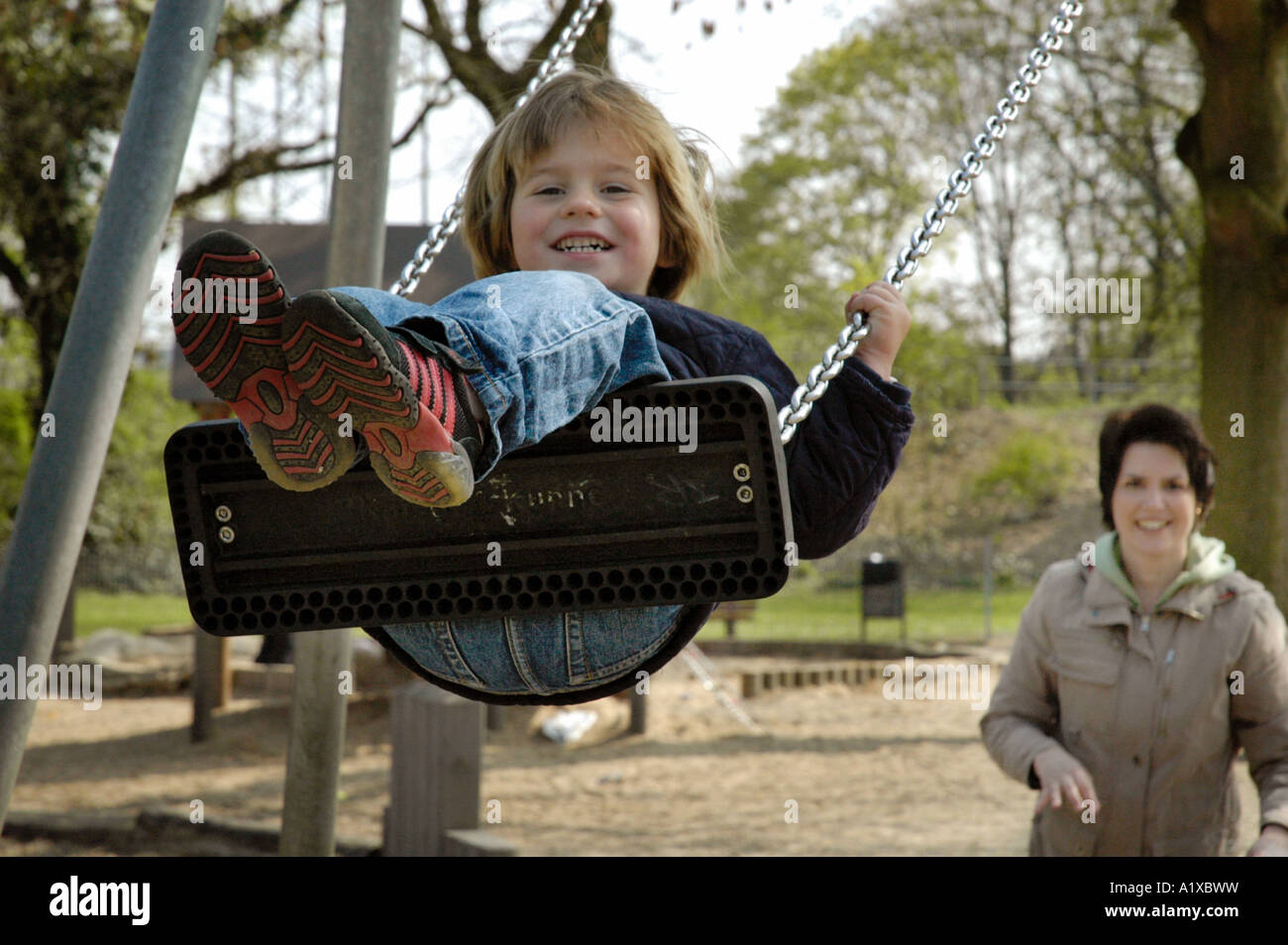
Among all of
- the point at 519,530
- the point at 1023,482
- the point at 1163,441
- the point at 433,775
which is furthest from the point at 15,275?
the point at 1023,482

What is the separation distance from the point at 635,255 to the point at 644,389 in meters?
0.55

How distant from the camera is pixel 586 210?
6.00 feet

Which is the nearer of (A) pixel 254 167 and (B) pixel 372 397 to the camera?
(B) pixel 372 397

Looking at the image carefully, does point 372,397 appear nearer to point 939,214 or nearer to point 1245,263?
point 939,214

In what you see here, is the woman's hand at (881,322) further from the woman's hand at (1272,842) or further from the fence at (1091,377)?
the fence at (1091,377)

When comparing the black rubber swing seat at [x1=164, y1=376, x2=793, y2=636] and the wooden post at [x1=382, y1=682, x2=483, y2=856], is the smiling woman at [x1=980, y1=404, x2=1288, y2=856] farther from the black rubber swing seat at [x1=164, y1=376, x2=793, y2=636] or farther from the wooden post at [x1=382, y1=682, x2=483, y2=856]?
the wooden post at [x1=382, y1=682, x2=483, y2=856]

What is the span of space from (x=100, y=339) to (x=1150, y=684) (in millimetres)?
2106

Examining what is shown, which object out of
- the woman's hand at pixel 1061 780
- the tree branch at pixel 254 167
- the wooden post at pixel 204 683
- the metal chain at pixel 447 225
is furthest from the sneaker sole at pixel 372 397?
the tree branch at pixel 254 167

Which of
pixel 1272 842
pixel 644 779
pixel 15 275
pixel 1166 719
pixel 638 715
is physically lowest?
pixel 644 779

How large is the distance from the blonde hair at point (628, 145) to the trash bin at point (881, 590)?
10521 millimetres

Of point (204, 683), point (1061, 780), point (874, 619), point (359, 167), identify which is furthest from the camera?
point (874, 619)
